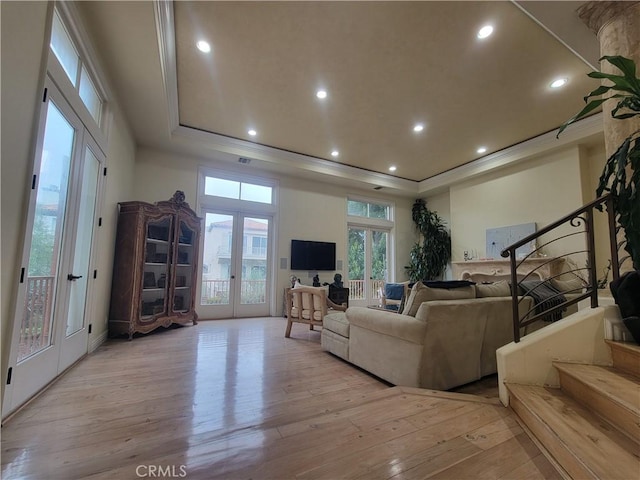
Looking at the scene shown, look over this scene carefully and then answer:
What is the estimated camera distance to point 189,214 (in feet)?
16.2

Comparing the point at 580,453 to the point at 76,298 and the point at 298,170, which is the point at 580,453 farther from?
the point at 298,170

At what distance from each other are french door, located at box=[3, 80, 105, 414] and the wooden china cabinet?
0.86m

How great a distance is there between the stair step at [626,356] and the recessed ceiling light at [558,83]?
357 cm

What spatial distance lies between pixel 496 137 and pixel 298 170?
13.0ft

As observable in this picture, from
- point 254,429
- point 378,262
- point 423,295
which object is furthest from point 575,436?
point 378,262

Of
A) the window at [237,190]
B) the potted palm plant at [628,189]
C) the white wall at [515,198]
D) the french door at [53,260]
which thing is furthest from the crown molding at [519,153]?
the french door at [53,260]

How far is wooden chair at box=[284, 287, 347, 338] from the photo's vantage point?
3.87 meters

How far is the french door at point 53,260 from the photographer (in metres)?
1.91

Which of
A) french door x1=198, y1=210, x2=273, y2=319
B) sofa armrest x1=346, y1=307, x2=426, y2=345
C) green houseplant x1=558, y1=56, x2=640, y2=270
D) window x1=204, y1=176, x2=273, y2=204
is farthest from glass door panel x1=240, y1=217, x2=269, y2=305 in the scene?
green houseplant x1=558, y1=56, x2=640, y2=270

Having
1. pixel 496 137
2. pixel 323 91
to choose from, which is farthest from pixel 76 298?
pixel 496 137

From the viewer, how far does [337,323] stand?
3.29 metres

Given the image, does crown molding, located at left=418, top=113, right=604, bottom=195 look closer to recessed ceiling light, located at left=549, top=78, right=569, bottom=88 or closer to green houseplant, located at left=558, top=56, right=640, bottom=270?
recessed ceiling light, located at left=549, top=78, right=569, bottom=88

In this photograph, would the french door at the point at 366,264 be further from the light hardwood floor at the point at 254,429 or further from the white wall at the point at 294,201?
the light hardwood floor at the point at 254,429

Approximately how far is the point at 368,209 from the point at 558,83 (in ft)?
15.4
